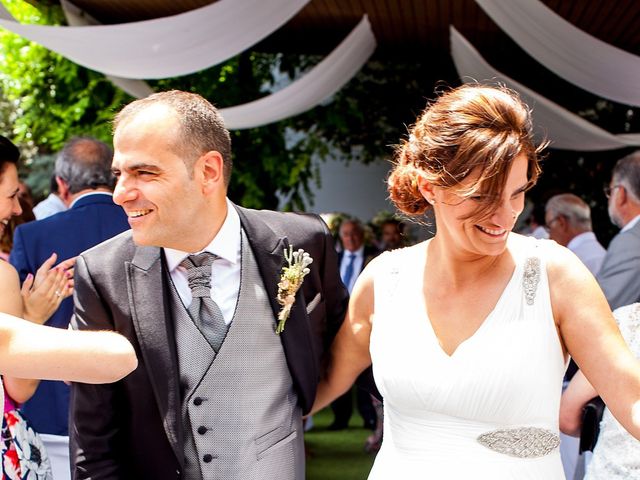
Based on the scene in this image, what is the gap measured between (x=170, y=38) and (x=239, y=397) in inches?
162

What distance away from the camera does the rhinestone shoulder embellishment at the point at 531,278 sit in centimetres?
204

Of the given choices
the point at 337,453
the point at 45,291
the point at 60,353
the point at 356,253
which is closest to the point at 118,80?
the point at 356,253

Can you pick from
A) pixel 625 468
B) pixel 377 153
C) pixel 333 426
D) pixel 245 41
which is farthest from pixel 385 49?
pixel 625 468

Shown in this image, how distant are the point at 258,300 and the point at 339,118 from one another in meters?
6.33

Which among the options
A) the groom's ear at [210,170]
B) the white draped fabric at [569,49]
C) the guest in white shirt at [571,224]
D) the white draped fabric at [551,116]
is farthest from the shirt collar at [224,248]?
the white draped fabric at [551,116]

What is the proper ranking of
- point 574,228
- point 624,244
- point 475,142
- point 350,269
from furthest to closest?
point 350,269
point 574,228
point 624,244
point 475,142

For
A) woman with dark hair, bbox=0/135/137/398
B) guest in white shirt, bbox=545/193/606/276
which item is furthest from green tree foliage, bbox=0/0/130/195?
woman with dark hair, bbox=0/135/137/398

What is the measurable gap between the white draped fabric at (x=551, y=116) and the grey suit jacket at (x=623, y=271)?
313 cm

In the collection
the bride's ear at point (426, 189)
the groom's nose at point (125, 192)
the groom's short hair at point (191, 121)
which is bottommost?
the groom's nose at point (125, 192)

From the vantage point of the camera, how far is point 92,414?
2.18 meters

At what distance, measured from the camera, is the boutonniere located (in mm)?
2246

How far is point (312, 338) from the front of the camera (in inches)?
91.6

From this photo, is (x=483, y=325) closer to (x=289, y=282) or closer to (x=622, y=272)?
(x=289, y=282)

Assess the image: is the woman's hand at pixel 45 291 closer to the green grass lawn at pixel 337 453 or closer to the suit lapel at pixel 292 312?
the suit lapel at pixel 292 312
